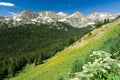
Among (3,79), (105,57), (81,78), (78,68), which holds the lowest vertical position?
(3,79)

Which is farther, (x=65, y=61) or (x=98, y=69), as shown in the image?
(x=65, y=61)

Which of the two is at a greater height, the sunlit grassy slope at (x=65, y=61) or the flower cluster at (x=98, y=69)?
the flower cluster at (x=98, y=69)

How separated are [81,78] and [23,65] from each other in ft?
564

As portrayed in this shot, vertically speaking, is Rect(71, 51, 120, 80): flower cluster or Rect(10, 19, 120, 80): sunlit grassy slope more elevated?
Rect(71, 51, 120, 80): flower cluster

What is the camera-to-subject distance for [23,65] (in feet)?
584

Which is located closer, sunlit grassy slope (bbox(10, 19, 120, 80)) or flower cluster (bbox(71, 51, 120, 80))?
flower cluster (bbox(71, 51, 120, 80))

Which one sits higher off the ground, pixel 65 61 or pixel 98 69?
pixel 98 69

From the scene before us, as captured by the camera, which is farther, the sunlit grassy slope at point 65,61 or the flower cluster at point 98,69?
the sunlit grassy slope at point 65,61

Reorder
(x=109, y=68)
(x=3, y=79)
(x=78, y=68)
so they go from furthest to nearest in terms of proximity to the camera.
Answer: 1. (x=3, y=79)
2. (x=78, y=68)
3. (x=109, y=68)

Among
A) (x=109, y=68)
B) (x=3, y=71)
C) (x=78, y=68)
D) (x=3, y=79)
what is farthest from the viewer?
(x=3, y=71)

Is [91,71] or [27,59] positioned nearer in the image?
[91,71]

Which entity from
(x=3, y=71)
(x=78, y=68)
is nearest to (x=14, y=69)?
(x=3, y=71)

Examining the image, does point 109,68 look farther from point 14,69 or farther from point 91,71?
point 14,69

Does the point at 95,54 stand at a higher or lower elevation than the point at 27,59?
higher
